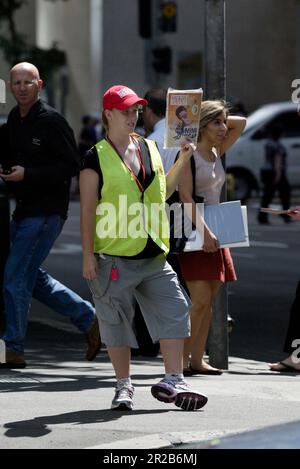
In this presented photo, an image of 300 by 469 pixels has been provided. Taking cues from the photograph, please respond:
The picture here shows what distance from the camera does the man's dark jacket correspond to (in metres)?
9.73

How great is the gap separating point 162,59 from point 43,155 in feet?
56.2

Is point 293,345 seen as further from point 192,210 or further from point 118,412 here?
point 118,412

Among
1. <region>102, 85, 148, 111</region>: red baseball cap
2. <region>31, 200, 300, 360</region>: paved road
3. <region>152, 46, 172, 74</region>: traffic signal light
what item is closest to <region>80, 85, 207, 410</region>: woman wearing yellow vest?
<region>102, 85, 148, 111</region>: red baseball cap

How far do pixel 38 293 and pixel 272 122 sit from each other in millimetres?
21194

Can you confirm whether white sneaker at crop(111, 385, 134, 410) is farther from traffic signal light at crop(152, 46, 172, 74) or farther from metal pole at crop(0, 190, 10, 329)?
traffic signal light at crop(152, 46, 172, 74)

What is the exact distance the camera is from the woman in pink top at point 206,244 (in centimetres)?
934

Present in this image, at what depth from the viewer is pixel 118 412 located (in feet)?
26.0

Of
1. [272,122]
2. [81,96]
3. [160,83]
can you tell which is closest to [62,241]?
[160,83]

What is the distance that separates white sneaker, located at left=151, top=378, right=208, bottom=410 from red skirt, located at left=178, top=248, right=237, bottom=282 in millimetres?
1647

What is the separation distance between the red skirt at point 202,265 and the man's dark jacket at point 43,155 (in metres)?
0.90

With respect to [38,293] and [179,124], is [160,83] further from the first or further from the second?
[179,124]

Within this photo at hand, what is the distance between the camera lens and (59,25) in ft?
168

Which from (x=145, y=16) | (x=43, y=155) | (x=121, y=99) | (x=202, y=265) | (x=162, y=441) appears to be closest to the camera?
(x=162, y=441)

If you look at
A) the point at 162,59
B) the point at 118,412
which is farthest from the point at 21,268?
the point at 162,59
